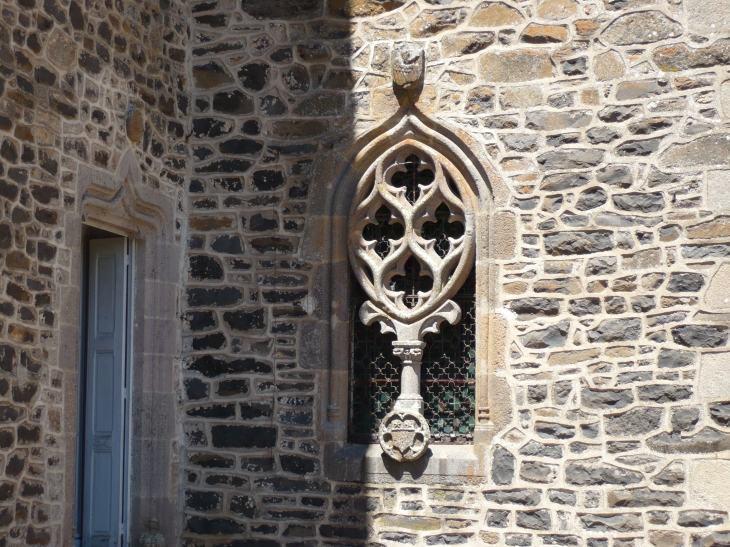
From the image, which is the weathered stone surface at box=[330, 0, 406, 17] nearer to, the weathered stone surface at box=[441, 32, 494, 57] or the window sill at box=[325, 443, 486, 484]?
the weathered stone surface at box=[441, 32, 494, 57]

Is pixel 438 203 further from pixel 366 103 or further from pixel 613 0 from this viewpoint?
pixel 613 0

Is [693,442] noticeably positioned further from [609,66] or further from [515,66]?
[515,66]

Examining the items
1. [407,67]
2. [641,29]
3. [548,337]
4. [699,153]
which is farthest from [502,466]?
[641,29]

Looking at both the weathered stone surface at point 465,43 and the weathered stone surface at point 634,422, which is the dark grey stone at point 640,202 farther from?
the weathered stone surface at point 465,43

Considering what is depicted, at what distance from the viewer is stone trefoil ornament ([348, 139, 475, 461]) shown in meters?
7.07

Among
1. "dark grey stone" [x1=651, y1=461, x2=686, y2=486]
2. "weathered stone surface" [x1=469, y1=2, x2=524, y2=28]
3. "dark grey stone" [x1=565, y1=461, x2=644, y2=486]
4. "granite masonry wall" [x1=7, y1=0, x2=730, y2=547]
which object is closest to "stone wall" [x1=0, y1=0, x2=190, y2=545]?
"granite masonry wall" [x1=7, y1=0, x2=730, y2=547]

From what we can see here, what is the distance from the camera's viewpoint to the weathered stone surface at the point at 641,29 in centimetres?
688

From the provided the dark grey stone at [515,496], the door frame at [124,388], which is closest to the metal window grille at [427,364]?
the dark grey stone at [515,496]

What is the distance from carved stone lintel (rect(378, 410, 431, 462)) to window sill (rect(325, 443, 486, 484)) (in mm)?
68

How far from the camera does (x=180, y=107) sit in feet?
24.6

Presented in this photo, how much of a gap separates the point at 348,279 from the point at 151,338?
129 centimetres

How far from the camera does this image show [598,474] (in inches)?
263

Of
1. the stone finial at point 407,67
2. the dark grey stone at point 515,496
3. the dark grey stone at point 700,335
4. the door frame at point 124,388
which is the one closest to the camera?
the dark grey stone at point 700,335

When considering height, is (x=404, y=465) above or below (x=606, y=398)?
below
